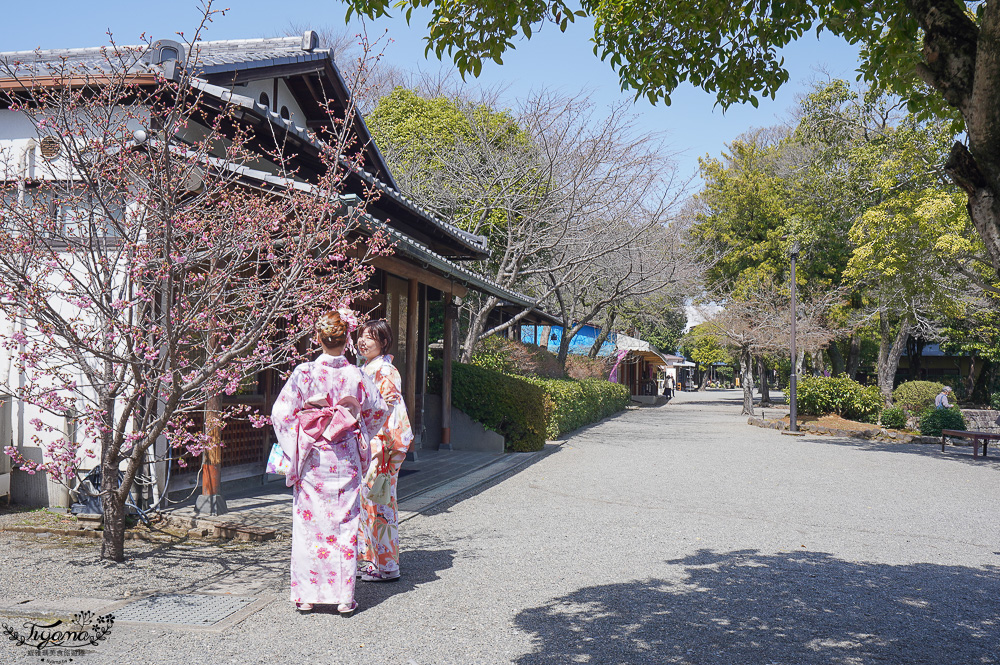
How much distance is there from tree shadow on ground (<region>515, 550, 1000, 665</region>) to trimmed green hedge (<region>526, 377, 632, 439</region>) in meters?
10.1

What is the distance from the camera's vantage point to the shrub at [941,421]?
18.4m

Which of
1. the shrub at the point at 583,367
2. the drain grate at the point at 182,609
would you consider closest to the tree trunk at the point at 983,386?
the shrub at the point at 583,367

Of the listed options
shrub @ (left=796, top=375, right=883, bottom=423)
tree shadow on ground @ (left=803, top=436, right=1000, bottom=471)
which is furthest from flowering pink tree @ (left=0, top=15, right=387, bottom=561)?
shrub @ (left=796, top=375, right=883, bottom=423)

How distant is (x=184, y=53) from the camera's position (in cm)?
751

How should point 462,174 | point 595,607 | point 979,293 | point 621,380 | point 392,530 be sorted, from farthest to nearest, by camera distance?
point 621,380, point 979,293, point 462,174, point 392,530, point 595,607

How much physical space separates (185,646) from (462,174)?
1464 centimetres

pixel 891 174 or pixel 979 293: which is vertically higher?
pixel 891 174

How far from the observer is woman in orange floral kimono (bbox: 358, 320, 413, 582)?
16.6ft

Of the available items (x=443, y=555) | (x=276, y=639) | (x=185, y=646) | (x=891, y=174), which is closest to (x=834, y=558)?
(x=443, y=555)

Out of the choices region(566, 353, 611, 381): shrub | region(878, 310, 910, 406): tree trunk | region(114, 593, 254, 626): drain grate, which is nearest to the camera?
region(114, 593, 254, 626): drain grate

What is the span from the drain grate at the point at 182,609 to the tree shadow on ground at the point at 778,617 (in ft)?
5.57

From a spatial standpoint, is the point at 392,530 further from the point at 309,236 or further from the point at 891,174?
the point at 891,174

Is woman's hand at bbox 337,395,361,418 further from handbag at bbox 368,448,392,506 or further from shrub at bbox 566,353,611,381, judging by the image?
shrub at bbox 566,353,611,381

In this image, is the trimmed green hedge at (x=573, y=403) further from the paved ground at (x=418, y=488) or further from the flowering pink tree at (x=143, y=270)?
the flowering pink tree at (x=143, y=270)
